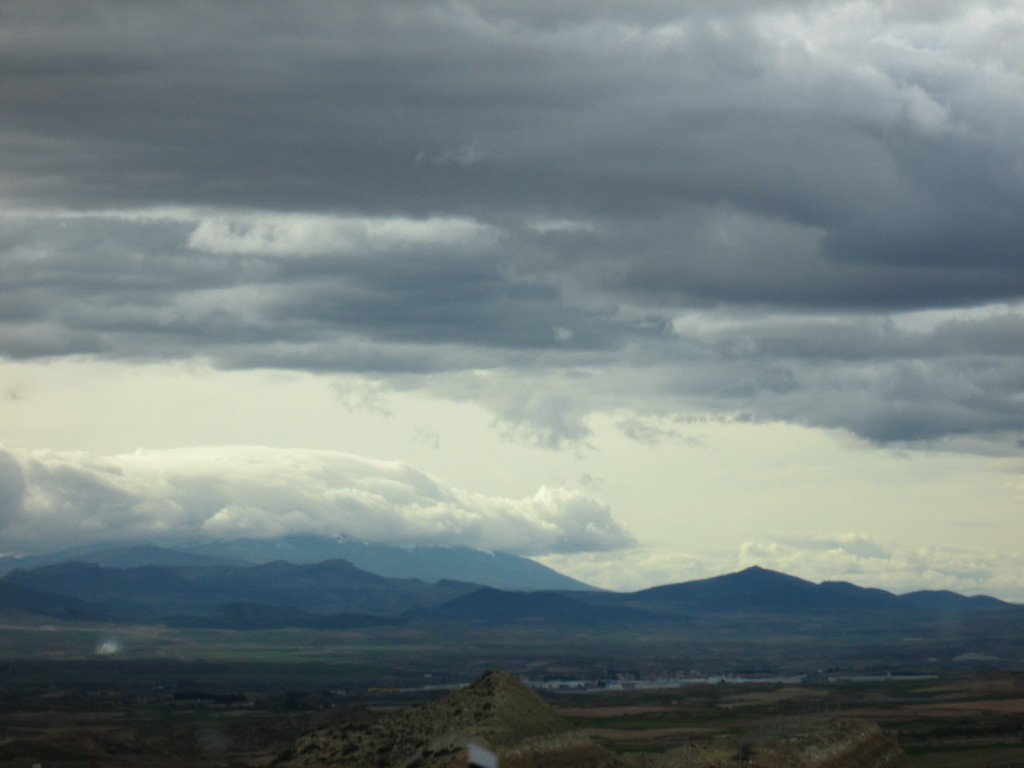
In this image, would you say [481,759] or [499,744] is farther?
[499,744]

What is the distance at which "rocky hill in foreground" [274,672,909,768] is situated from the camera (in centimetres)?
8200

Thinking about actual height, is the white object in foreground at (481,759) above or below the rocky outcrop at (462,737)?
above

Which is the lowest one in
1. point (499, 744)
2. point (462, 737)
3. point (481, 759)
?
point (499, 744)

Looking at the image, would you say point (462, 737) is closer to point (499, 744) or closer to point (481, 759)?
point (499, 744)

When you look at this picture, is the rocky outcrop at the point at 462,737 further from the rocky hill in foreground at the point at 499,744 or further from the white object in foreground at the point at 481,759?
the white object in foreground at the point at 481,759

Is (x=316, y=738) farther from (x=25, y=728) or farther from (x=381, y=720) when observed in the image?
(x=25, y=728)

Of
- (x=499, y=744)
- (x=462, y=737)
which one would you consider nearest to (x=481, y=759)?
(x=499, y=744)

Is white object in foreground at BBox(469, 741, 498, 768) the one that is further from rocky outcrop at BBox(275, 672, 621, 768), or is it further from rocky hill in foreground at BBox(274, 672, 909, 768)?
rocky outcrop at BBox(275, 672, 621, 768)

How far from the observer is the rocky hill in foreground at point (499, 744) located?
8200 centimetres

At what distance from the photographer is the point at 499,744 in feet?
265

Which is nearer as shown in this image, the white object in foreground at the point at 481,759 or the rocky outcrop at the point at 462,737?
the white object in foreground at the point at 481,759

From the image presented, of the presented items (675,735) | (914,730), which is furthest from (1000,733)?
(675,735)

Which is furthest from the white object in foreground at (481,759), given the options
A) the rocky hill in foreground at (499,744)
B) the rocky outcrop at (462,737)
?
the rocky outcrop at (462,737)

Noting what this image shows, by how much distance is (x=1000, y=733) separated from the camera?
18112 cm
